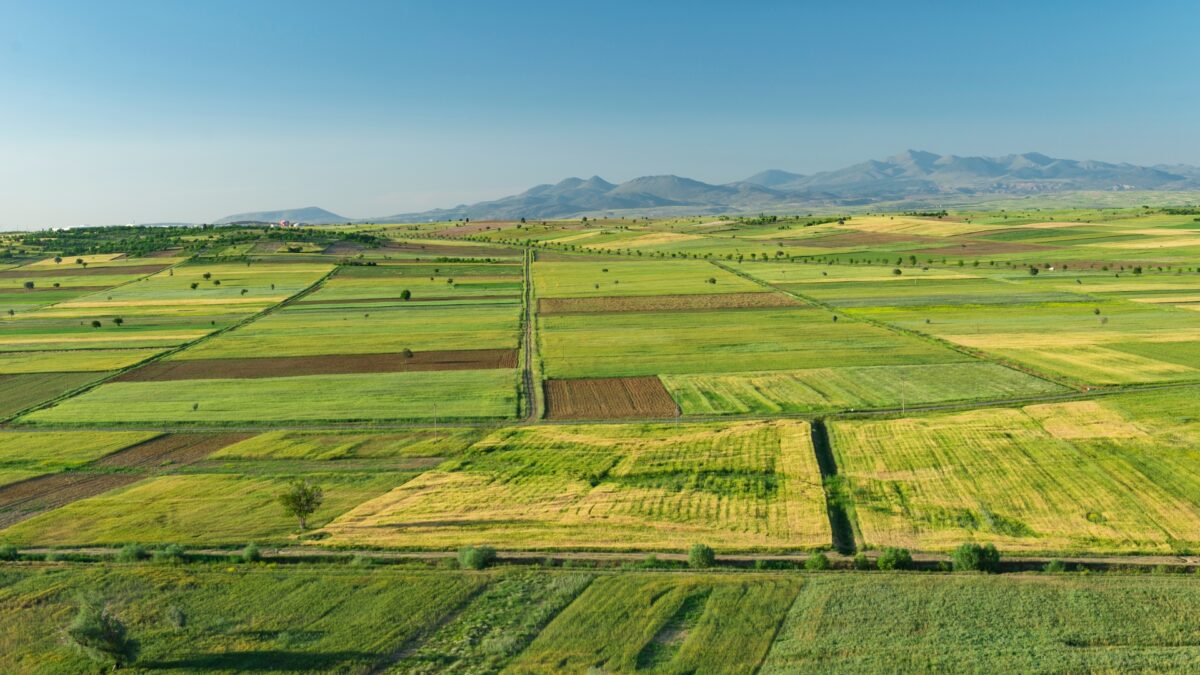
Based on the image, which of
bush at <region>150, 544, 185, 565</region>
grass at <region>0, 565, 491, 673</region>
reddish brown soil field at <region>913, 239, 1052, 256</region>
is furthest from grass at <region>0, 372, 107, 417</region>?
reddish brown soil field at <region>913, 239, 1052, 256</region>

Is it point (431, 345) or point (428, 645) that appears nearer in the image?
point (428, 645)

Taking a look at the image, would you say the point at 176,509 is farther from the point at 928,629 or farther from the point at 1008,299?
the point at 1008,299

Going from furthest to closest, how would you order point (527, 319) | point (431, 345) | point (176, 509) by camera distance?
point (527, 319) → point (431, 345) → point (176, 509)

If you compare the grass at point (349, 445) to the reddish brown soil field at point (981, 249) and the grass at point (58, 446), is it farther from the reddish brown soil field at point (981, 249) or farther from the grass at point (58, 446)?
the reddish brown soil field at point (981, 249)

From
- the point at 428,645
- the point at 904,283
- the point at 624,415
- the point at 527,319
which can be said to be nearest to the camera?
the point at 428,645

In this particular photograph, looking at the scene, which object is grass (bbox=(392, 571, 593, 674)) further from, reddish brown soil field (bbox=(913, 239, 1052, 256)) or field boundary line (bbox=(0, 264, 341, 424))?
reddish brown soil field (bbox=(913, 239, 1052, 256))

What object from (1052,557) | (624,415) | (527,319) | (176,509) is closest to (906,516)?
(1052,557)

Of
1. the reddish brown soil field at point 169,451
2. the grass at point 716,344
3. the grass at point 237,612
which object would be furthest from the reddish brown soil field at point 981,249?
the grass at point 237,612
